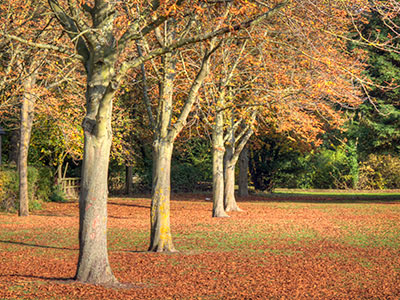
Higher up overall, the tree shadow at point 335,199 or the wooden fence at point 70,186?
the wooden fence at point 70,186

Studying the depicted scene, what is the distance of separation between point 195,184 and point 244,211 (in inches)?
572

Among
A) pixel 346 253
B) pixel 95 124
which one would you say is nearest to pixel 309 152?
pixel 346 253

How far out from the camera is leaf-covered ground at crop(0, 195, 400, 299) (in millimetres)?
9078

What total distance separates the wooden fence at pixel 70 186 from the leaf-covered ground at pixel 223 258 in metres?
9.19

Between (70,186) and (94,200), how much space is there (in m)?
25.3

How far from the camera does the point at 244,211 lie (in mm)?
26484

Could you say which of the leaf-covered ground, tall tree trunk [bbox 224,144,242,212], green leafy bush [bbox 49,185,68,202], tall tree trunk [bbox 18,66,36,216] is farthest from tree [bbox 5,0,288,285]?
green leafy bush [bbox 49,185,68,202]

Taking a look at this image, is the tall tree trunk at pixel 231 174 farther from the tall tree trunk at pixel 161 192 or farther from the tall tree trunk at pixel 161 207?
the tall tree trunk at pixel 161 207

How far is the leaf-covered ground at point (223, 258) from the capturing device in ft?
29.8

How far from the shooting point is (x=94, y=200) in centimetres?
929

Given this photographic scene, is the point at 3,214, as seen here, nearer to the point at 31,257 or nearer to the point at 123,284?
the point at 31,257

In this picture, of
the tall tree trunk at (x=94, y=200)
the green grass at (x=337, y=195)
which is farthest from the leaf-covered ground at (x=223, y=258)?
the green grass at (x=337, y=195)

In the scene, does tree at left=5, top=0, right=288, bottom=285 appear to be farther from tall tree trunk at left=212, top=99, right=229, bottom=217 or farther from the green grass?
the green grass

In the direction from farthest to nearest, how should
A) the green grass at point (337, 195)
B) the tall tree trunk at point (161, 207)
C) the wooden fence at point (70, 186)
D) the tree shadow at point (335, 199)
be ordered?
the green grass at point (337, 195), the tree shadow at point (335, 199), the wooden fence at point (70, 186), the tall tree trunk at point (161, 207)
